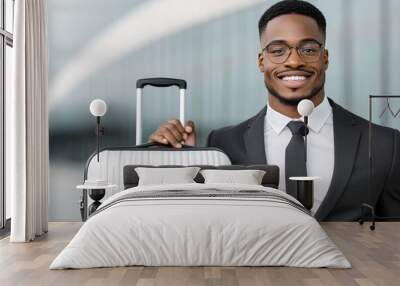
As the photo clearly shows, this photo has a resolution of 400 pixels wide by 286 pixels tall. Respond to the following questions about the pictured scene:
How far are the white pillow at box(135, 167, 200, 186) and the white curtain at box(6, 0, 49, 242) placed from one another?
100cm

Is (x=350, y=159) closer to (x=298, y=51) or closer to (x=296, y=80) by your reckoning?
(x=296, y=80)

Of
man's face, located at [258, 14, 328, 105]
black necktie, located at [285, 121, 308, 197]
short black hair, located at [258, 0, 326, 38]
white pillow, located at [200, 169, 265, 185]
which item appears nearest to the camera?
white pillow, located at [200, 169, 265, 185]

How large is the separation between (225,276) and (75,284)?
3.24ft

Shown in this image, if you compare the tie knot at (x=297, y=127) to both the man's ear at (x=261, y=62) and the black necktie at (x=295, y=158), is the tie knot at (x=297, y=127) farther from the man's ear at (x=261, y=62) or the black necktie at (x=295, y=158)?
the man's ear at (x=261, y=62)

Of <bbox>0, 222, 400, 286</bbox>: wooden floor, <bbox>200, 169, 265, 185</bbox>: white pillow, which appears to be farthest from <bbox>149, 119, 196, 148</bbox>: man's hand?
<bbox>0, 222, 400, 286</bbox>: wooden floor

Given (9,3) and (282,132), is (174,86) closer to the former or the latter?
(282,132)

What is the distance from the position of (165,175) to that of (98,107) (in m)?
1.10

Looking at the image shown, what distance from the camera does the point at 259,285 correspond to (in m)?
4.13

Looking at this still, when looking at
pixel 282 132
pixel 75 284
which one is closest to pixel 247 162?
pixel 282 132

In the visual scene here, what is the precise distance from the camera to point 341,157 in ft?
24.2

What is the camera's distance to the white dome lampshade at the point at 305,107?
7.10 metres

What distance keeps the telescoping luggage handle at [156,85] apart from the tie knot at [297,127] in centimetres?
122

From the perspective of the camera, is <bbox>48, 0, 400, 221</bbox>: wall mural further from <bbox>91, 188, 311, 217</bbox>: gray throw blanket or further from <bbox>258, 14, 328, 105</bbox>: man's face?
<bbox>91, 188, 311, 217</bbox>: gray throw blanket

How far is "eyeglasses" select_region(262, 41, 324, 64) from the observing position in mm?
7402
